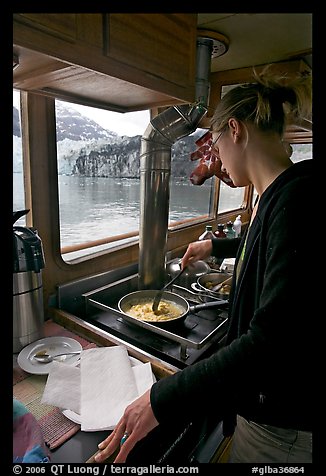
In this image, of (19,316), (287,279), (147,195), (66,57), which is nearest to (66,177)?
(147,195)

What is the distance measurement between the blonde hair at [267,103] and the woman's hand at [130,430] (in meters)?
0.70

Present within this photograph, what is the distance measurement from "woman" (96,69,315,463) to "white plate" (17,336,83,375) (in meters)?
0.33

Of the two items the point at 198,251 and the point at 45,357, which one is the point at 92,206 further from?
the point at 45,357

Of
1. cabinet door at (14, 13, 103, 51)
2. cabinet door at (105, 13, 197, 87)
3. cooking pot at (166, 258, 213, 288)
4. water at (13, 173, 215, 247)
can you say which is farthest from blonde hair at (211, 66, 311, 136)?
cooking pot at (166, 258, 213, 288)

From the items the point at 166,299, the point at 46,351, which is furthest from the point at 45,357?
the point at 166,299

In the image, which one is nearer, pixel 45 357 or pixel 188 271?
pixel 45 357

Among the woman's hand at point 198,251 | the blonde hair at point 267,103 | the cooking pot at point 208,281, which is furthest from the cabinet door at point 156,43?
the cooking pot at point 208,281

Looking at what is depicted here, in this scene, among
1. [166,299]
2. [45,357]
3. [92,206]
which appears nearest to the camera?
[45,357]

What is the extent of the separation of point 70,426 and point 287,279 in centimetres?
58

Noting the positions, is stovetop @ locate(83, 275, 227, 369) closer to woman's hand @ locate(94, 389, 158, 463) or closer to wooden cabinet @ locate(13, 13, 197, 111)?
woman's hand @ locate(94, 389, 158, 463)

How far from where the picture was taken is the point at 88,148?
137 cm

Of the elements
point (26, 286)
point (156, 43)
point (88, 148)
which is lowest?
point (26, 286)

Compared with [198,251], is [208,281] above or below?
below

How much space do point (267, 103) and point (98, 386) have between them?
2.77 feet
